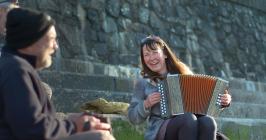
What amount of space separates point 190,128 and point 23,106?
1822mm

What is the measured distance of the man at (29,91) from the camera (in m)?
2.52

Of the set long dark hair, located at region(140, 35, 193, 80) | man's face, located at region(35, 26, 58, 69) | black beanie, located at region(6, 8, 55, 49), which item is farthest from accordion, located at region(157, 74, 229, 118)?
black beanie, located at region(6, 8, 55, 49)

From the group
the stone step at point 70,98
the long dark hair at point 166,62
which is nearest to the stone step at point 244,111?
the stone step at point 70,98

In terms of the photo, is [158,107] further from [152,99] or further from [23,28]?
[23,28]

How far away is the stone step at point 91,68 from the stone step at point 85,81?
18.5 inches

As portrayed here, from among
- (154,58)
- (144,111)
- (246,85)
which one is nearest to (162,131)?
(144,111)

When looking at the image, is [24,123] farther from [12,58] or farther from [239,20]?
[239,20]

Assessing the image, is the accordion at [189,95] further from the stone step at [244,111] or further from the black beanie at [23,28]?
the stone step at [244,111]

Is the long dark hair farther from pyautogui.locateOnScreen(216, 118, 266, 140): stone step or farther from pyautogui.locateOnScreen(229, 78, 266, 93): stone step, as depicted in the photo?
pyautogui.locateOnScreen(229, 78, 266, 93): stone step

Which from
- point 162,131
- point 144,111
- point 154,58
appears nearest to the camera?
point 162,131

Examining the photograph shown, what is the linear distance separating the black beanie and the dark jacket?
0.10m

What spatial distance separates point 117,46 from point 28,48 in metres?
5.65

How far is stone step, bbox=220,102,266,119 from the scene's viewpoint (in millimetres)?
7258

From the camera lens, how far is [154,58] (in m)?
4.50
